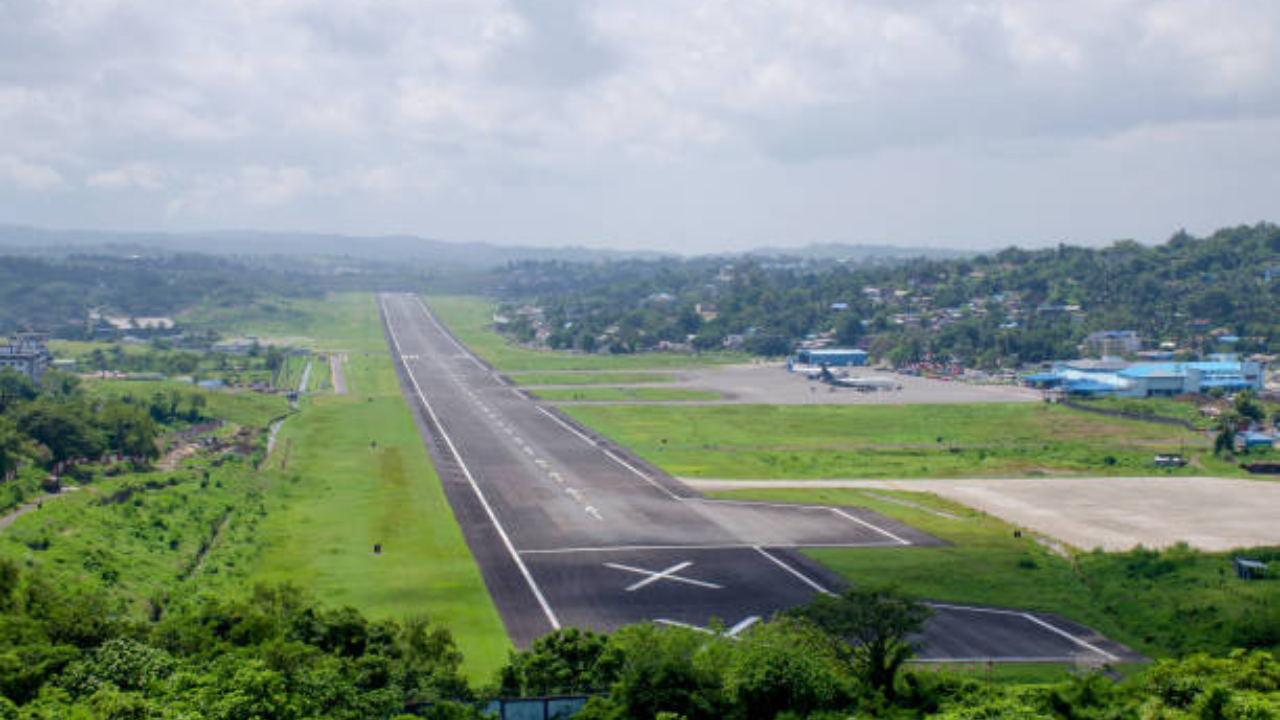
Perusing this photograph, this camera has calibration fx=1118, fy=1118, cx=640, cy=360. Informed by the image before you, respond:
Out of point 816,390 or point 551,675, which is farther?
point 816,390

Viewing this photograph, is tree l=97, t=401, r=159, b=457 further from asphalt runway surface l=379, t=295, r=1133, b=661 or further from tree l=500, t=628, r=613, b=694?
tree l=500, t=628, r=613, b=694

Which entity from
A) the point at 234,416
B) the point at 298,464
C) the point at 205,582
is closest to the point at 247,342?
the point at 234,416

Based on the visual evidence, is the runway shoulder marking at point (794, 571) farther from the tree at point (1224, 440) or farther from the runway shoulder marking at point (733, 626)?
the tree at point (1224, 440)

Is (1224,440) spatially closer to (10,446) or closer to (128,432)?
(128,432)

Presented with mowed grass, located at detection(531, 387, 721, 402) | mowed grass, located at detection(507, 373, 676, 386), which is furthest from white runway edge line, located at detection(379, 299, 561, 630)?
mowed grass, located at detection(507, 373, 676, 386)

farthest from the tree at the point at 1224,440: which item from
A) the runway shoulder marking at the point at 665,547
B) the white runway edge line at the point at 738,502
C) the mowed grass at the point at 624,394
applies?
the mowed grass at the point at 624,394

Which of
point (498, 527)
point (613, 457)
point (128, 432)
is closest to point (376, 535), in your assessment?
point (498, 527)

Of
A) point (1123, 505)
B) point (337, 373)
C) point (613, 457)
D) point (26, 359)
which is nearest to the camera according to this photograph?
point (1123, 505)
